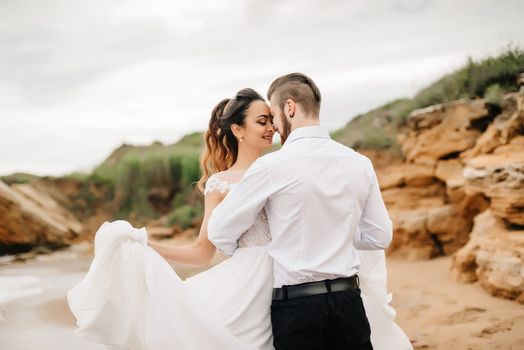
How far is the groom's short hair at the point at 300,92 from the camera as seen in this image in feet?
7.76

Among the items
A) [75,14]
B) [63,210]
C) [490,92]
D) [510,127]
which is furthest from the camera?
[63,210]

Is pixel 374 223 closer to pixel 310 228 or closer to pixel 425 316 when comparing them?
pixel 310 228

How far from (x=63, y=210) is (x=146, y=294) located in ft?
54.0

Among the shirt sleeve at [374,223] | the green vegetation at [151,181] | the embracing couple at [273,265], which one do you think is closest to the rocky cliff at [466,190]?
the shirt sleeve at [374,223]

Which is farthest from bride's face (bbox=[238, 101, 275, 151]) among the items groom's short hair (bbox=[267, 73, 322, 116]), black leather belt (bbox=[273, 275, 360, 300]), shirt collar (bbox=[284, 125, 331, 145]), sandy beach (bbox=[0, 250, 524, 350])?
sandy beach (bbox=[0, 250, 524, 350])

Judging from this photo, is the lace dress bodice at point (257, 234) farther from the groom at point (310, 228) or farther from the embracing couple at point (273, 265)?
the groom at point (310, 228)

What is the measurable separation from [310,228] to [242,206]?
1.01ft

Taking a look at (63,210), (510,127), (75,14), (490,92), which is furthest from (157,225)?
(510,127)

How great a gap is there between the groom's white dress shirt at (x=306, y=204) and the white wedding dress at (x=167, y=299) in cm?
21

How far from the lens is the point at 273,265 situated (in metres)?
2.47

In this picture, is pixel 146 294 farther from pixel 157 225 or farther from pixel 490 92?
pixel 157 225

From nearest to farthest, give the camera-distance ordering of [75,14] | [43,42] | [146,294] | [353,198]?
[353,198], [146,294], [75,14], [43,42]

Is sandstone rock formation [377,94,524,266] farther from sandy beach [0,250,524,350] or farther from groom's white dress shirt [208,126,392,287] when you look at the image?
groom's white dress shirt [208,126,392,287]

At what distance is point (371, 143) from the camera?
35.3 ft
